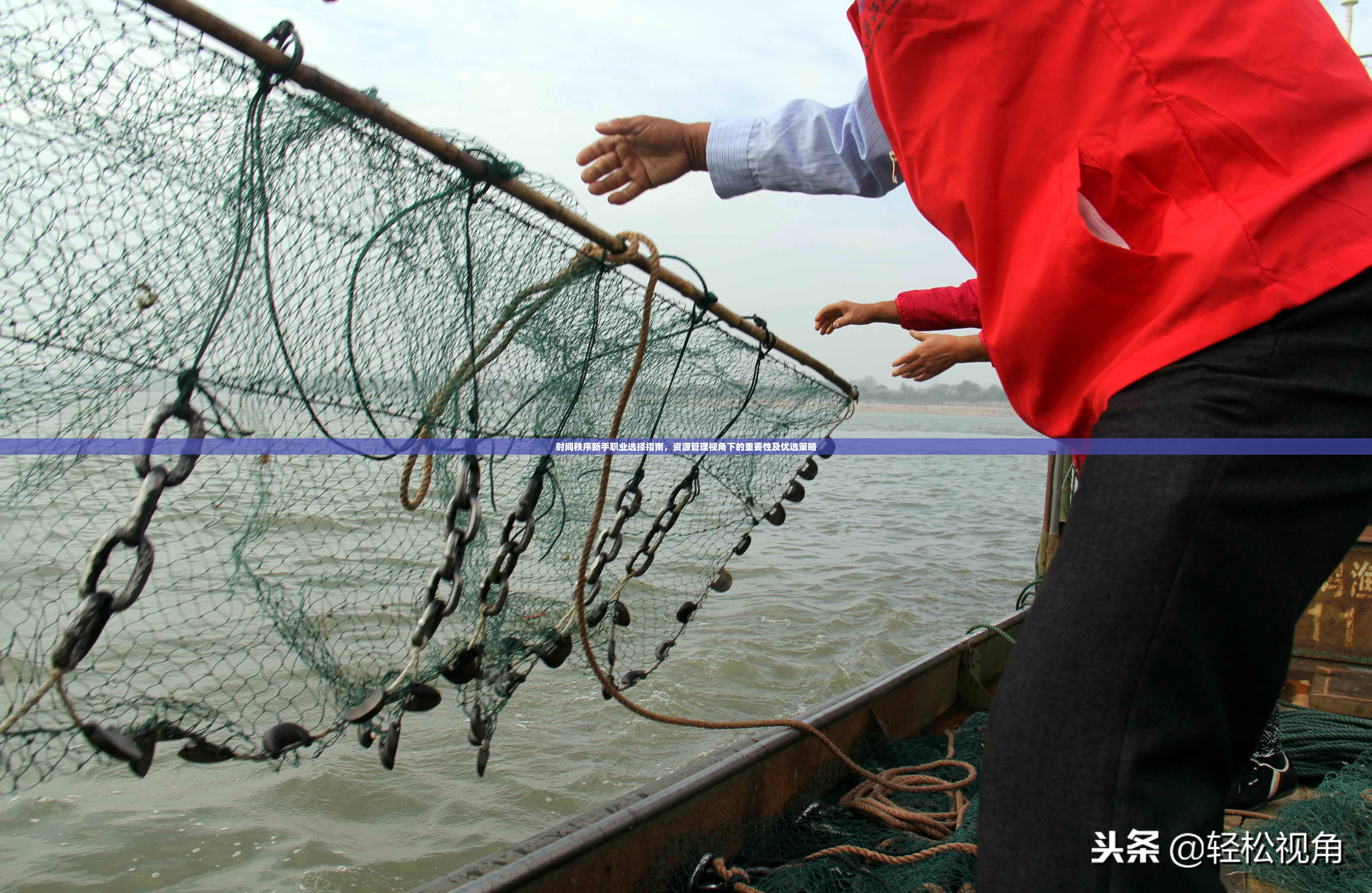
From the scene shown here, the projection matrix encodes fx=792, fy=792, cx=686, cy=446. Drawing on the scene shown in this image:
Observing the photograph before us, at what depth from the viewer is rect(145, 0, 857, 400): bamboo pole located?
130 cm

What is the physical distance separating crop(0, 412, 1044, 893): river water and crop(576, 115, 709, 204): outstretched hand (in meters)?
2.23

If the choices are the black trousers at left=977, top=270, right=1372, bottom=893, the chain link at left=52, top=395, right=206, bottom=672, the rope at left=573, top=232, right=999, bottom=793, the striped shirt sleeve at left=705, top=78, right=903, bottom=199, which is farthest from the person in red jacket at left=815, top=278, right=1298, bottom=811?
the chain link at left=52, top=395, right=206, bottom=672

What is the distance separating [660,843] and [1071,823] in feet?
5.78

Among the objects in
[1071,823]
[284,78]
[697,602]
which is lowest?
[697,602]

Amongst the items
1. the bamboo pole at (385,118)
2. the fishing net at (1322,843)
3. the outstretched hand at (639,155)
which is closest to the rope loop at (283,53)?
the bamboo pole at (385,118)

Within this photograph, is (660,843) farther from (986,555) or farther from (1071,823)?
(986,555)

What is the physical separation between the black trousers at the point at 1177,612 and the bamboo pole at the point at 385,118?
1318mm

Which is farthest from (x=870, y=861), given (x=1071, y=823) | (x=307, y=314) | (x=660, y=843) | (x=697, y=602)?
(x=307, y=314)

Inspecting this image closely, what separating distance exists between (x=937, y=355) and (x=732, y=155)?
1172 mm

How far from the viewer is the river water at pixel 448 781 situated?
3363 mm

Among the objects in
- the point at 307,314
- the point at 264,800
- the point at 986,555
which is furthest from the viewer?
the point at 986,555

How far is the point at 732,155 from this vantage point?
1.67 metres

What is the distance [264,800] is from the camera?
12.5 feet

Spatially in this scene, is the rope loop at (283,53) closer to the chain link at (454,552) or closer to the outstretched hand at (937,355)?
the chain link at (454,552)
